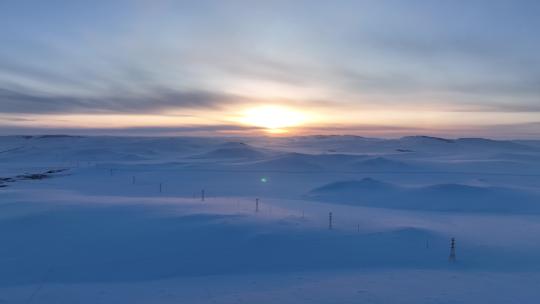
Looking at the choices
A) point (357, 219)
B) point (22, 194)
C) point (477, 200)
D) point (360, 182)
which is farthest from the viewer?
point (360, 182)

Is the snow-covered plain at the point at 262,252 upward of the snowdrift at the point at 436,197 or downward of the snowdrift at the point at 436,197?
upward

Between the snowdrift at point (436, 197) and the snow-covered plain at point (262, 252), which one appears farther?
the snowdrift at point (436, 197)

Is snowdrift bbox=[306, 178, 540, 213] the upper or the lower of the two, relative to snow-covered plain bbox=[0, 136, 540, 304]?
lower

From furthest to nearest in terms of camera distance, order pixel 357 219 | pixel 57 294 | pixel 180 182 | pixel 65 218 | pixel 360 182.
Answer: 1. pixel 180 182
2. pixel 360 182
3. pixel 357 219
4. pixel 65 218
5. pixel 57 294

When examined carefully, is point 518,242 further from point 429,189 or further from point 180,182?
point 180,182

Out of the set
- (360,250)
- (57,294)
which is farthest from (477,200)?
(57,294)

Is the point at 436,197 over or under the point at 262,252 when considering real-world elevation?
under

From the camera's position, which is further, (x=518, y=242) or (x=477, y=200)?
(x=477, y=200)

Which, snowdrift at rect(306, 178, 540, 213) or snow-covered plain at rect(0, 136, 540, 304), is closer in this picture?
snow-covered plain at rect(0, 136, 540, 304)

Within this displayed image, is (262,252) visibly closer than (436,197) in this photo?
Yes
